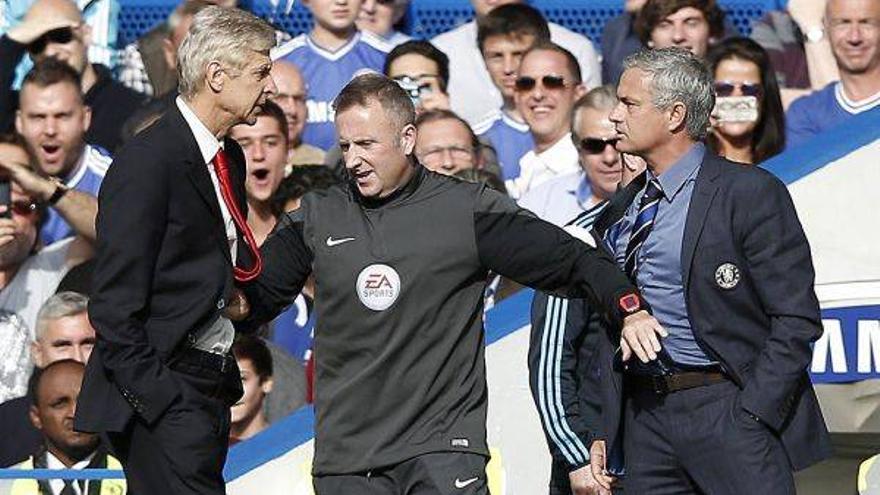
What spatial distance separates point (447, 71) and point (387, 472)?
430 cm

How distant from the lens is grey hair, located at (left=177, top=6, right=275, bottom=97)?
584cm

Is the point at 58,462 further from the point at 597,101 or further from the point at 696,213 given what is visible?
the point at 696,213

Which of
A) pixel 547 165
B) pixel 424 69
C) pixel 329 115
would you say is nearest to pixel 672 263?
pixel 547 165

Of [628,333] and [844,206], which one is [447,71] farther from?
[628,333]

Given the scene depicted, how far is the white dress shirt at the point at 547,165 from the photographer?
31.6 ft

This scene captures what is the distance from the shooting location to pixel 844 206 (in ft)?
26.1

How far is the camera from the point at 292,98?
390 inches

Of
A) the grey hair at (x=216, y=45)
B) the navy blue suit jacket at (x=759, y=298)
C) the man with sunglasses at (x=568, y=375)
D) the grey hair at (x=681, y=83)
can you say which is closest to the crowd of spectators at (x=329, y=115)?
the man with sunglasses at (x=568, y=375)

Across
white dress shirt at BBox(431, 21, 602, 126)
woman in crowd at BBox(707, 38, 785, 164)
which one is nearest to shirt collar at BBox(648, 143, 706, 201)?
woman in crowd at BBox(707, 38, 785, 164)

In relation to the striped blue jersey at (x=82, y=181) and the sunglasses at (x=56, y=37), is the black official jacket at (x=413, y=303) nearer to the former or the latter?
the striped blue jersey at (x=82, y=181)

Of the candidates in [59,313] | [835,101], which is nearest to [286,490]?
[59,313]

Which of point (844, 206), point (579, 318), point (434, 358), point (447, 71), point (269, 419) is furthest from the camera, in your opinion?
point (447, 71)

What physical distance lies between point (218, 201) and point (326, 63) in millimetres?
4677

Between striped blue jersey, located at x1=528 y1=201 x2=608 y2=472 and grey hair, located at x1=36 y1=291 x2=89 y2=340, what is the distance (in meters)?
2.81
